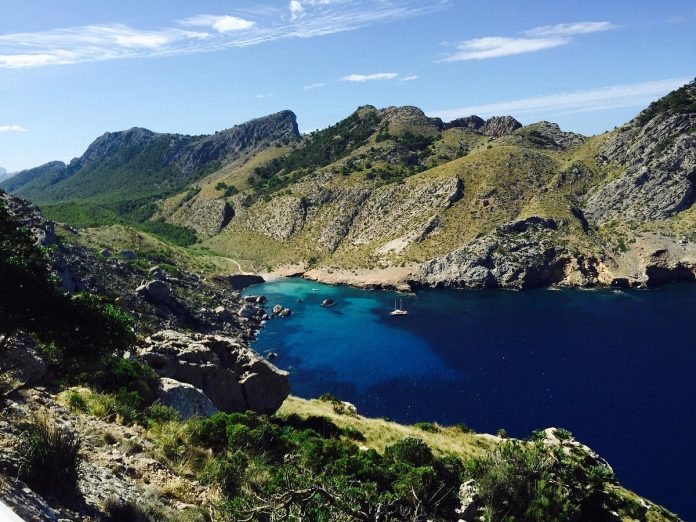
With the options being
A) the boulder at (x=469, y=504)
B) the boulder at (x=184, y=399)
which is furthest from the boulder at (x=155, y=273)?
the boulder at (x=469, y=504)

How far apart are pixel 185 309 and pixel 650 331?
308 feet

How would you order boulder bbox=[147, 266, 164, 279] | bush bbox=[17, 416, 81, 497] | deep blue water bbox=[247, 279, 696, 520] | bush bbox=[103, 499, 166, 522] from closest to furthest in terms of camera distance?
bush bbox=[17, 416, 81, 497]
bush bbox=[103, 499, 166, 522]
deep blue water bbox=[247, 279, 696, 520]
boulder bbox=[147, 266, 164, 279]

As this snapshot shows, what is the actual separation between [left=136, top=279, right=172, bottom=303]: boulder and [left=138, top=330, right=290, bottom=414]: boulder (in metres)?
45.5

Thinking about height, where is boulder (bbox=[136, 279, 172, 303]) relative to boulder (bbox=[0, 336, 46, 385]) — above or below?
below

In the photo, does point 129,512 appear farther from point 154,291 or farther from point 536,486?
point 154,291

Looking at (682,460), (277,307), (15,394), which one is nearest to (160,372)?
(15,394)

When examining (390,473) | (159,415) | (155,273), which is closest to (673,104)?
(155,273)

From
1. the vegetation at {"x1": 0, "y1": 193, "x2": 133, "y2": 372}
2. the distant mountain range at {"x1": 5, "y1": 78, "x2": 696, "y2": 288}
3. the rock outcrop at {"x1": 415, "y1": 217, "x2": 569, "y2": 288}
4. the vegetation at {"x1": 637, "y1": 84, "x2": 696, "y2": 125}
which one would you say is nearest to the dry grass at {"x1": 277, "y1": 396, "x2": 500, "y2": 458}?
the vegetation at {"x1": 0, "y1": 193, "x2": 133, "y2": 372}

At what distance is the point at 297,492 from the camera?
14.3 m

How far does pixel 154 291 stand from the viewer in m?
88.1

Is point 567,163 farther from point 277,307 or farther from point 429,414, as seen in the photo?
point 429,414

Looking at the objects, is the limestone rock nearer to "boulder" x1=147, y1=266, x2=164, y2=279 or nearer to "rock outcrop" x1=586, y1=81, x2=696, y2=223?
"boulder" x1=147, y1=266, x2=164, y2=279

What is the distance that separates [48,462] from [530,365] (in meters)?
80.6

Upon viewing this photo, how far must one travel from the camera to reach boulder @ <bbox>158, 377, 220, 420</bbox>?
32.8 metres
